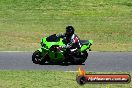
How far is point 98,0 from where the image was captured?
4078 centimetres

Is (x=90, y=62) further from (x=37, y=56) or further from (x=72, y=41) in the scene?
(x=37, y=56)

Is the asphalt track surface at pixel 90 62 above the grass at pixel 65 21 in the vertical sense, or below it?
above

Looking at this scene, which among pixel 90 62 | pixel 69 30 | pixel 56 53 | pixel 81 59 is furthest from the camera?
pixel 90 62

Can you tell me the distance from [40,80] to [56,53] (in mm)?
3487

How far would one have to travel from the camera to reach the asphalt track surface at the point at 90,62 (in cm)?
1958

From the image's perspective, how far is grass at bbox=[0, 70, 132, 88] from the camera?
15.9m

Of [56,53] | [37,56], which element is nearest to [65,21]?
[37,56]

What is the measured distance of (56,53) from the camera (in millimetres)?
20141

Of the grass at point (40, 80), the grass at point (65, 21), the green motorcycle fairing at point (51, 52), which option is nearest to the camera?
the grass at point (40, 80)

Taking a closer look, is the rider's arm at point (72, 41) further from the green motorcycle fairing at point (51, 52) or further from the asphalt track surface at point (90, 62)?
the asphalt track surface at point (90, 62)

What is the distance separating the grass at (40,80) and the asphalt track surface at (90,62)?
3.71 ft

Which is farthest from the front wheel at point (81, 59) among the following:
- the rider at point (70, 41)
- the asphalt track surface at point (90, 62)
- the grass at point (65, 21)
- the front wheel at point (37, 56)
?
the grass at point (65, 21)

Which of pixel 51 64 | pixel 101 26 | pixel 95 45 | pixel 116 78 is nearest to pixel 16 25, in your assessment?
pixel 101 26

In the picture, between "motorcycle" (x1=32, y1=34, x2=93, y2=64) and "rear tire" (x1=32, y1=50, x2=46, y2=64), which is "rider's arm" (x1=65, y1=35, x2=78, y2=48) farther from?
"rear tire" (x1=32, y1=50, x2=46, y2=64)
